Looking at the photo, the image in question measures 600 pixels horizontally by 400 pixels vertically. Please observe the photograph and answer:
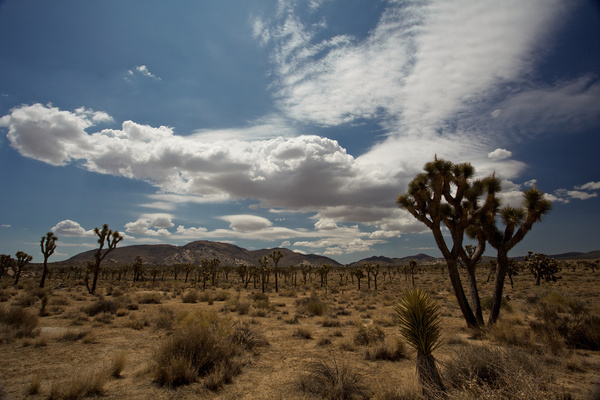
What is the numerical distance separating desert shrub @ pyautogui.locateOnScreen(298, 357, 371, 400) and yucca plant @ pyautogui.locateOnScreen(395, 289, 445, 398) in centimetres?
148

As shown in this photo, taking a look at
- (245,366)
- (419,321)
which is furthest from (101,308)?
(419,321)

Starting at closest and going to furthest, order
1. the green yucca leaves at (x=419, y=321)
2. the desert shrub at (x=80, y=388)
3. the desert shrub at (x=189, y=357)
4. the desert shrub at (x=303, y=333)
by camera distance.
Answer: the desert shrub at (x=80, y=388) < the green yucca leaves at (x=419, y=321) < the desert shrub at (x=189, y=357) < the desert shrub at (x=303, y=333)

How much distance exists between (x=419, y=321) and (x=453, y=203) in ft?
26.0

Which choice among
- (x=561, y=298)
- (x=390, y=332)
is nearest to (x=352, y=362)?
(x=390, y=332)

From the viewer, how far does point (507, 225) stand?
40.8ft

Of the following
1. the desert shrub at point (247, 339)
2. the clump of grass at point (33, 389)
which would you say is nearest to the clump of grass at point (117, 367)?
the clump of grass at point (33, 389)

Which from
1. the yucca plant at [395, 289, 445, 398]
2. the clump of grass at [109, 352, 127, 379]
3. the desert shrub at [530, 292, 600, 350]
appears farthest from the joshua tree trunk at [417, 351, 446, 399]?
the clump of grass at [109, 352, 127, 379]

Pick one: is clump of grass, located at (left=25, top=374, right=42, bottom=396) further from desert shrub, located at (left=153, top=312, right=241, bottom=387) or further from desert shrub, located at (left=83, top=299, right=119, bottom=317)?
desert shrub, located at (left=83, top=299, right=119, bottom=317)

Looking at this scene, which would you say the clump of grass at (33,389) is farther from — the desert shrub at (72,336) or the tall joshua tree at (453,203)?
the tall joshua tree at (453,203)

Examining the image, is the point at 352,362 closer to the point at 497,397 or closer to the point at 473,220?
the point at 497,397

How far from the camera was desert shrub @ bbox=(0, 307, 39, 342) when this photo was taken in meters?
10.4

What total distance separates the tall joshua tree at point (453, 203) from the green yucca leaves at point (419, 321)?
649cm

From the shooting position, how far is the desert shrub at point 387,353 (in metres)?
9.33

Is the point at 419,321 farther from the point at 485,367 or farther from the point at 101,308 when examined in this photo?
the point at 101,308
